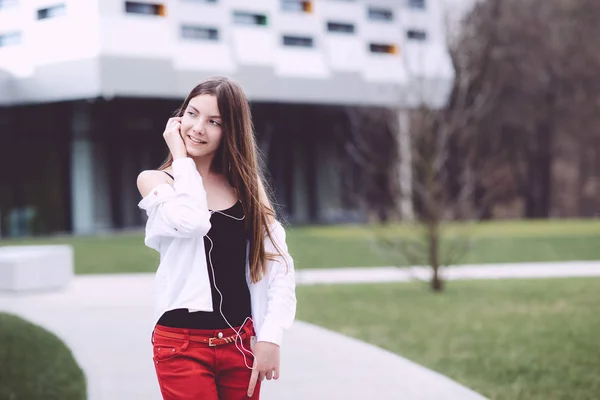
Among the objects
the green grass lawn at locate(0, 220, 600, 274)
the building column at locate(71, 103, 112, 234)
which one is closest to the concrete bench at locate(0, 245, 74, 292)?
the green grass lawn at locate(0, 220, 600, 274)

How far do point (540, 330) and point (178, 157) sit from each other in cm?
750

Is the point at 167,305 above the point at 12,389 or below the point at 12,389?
above

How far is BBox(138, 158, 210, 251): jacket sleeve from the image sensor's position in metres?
2.70

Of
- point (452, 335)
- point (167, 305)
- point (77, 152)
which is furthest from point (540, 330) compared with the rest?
point (77, 152)

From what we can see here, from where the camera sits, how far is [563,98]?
40.8m

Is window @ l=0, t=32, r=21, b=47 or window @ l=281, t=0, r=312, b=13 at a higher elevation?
window @ l=0, t=32, r=21, b=47

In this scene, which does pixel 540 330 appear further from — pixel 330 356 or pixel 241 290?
pixel 241 290

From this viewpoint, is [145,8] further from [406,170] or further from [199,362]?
[199,362]

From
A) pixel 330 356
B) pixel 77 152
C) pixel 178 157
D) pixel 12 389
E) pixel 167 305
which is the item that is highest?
pixel 178 157

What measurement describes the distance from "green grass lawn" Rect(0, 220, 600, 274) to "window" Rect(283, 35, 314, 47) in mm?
6622

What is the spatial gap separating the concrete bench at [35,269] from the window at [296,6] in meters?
19.8

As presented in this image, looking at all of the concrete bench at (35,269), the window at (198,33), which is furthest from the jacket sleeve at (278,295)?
the window at (198,33)

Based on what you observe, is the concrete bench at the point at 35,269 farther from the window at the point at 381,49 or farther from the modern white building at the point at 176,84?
the window at the point at 381,49

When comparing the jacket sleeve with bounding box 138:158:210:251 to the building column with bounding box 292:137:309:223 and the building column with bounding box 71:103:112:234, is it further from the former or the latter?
the building column with bounding box 292:137:309:223
